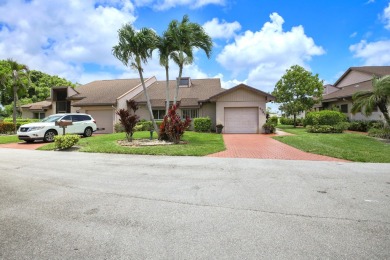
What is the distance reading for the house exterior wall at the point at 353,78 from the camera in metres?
27.5

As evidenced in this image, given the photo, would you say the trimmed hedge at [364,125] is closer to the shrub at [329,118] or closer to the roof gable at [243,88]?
the shrub at [329,118]

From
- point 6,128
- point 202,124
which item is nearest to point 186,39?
point 202,124

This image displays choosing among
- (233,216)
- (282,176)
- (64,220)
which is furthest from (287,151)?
(64,220)

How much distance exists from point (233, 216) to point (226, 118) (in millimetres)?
18805

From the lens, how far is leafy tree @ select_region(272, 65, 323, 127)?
90.6 feet

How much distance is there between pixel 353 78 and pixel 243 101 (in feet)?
53.9

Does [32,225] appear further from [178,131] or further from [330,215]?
[178,131]

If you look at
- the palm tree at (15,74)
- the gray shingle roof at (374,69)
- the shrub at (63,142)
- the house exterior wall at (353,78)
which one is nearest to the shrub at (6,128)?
the palm tree at (15,74)

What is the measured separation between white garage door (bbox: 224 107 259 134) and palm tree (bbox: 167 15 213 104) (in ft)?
25.1

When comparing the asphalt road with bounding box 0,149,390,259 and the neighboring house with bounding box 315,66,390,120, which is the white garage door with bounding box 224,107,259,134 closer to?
the neighboring house with bounding box 315,66,390,120

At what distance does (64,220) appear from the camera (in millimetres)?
4133

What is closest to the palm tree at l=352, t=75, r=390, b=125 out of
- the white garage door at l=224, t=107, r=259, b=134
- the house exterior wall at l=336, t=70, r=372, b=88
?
the white garage door at l=224, t=107, r=259, b=134

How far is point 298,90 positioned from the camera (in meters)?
27.7

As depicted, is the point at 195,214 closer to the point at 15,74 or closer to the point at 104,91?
the point at 104,91
